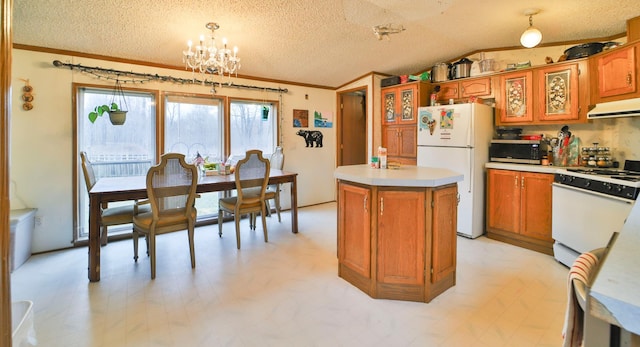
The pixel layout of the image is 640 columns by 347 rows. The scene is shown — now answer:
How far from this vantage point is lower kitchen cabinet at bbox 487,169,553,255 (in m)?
3.20

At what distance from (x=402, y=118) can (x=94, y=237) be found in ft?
13.3

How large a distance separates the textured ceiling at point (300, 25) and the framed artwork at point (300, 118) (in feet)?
3.68

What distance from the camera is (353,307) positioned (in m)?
2.16

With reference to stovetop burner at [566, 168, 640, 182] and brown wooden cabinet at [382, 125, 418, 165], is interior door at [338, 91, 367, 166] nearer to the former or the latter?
brown wooden cabinet at [382, 125, 418, 165]

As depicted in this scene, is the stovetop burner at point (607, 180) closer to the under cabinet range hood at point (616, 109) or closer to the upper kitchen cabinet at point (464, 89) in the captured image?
the under cabinet range hood at point (616, 109)

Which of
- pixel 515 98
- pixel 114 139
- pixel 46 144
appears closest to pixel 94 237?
pixel 46 144

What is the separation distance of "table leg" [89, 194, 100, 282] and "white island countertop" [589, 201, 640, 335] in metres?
3.10

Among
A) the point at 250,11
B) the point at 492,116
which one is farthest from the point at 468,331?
the point at 250,11

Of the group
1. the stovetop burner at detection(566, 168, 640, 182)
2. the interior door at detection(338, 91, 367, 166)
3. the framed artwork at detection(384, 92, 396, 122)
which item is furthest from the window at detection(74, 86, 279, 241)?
the stovetop burner at detection(566, 168, 640, 182)

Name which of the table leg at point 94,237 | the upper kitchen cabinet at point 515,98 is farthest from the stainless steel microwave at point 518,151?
the table leg at point 94,237

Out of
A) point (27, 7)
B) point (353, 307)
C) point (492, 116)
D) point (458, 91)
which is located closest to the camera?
point (353, 307)

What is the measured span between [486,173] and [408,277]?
222 cm

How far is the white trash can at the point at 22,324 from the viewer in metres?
1.03

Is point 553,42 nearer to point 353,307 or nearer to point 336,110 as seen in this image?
point 336,110
